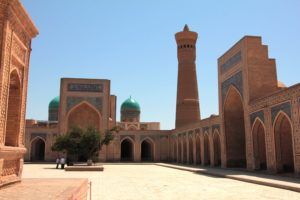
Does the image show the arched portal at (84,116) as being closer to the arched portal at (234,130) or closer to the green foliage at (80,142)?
the green foliage at (80,142)

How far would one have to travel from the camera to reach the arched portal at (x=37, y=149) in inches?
1169

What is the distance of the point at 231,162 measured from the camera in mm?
18328

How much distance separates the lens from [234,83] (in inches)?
700

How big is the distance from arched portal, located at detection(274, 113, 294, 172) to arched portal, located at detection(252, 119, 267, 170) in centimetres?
145

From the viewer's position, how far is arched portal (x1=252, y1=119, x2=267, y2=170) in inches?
603

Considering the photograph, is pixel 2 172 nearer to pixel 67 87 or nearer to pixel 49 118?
pixel 67 87

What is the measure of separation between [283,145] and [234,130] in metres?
4.84

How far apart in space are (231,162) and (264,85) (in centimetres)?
474

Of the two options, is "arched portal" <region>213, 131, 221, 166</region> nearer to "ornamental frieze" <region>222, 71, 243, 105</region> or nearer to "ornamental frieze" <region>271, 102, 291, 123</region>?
"ornamental frieze" <region>222, 71, 243, 105</region>

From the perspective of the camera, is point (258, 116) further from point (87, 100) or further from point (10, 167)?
point (87, 100)

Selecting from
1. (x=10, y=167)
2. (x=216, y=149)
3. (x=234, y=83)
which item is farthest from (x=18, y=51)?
(x=216, y=149)

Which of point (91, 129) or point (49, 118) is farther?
point (49, 118)

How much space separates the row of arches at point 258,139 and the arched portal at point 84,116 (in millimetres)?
14179

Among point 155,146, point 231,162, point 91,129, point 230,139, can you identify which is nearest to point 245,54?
point 230,139
